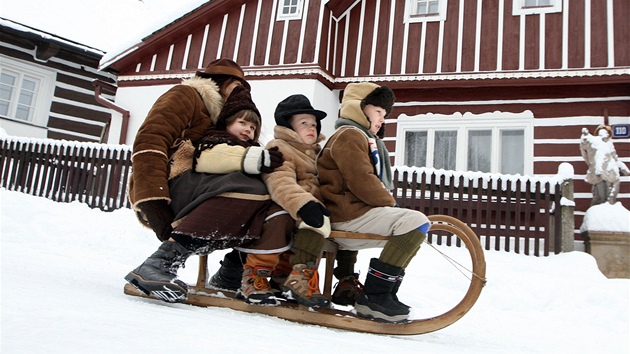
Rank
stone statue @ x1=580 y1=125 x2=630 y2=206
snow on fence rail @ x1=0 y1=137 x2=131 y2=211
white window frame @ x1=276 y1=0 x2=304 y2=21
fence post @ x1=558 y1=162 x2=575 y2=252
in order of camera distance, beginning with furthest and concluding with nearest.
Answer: white window frame @ x1=276 y1=0 x2=304 y2=21 < snow on fence rail @ x1=0 y1=137 x2=131 y2=211 < stone statue @ x1=580 y1=125 x2=630 y2=206 < fence post @ x1=558 y1=162 x2=575 y2=252

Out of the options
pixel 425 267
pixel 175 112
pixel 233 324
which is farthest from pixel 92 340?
pixel 425 267

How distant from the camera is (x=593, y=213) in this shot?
732 cm

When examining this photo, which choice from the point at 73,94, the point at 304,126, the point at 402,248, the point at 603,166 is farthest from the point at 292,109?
the point at 73,94

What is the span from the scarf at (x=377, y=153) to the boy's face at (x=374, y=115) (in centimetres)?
5

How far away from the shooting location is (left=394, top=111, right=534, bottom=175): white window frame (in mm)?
8898

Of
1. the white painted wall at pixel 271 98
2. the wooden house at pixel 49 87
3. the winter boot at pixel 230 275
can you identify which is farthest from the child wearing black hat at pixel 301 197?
the wooden house at pixel 49 87

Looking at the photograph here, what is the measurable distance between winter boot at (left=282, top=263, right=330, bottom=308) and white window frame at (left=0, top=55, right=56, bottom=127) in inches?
483

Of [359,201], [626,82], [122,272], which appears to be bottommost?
[122,272]

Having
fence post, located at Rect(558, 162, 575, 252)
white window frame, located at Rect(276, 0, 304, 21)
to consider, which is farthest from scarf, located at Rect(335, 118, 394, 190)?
white window frame, located at Rect(276, 0, 304, 21)

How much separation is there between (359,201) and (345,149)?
1.03ft

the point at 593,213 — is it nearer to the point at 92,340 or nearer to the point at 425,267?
the point at 425,267

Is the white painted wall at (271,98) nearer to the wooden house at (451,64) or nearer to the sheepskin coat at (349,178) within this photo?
the wooden house at (451,64)

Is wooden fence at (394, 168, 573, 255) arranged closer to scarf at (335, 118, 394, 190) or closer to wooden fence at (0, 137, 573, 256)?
wooden fence at (0, 137, 573, 256)

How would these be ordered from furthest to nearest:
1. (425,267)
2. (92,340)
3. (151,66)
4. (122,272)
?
(151,66)
(425,267)
(122,272)
(92,340)
